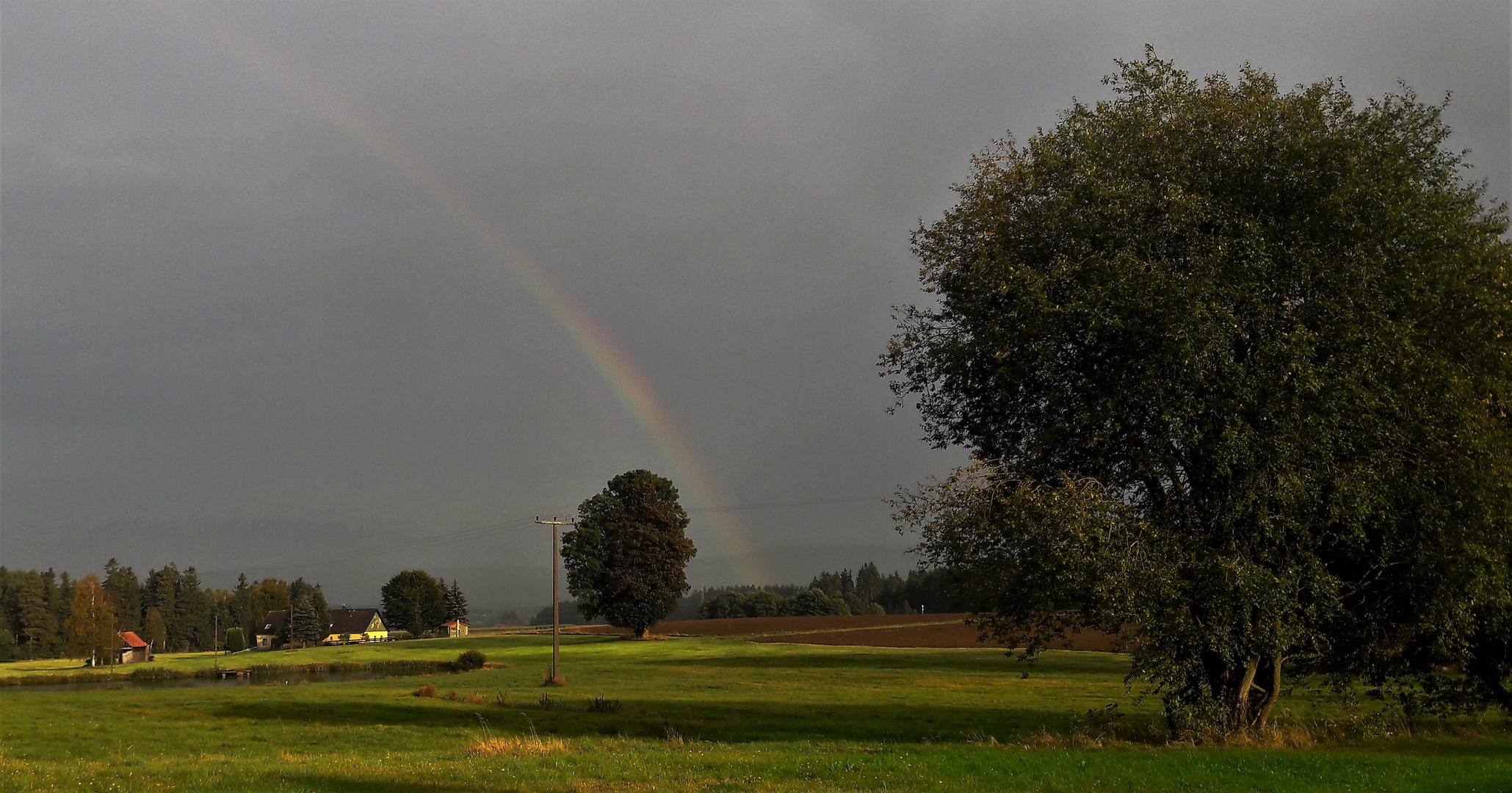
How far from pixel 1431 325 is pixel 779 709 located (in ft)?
82.6

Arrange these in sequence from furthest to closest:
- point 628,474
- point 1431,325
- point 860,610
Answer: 1. point 860,610
2. point 628,474
3. point 1431,325

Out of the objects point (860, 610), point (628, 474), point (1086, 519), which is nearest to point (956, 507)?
point (1086, 519)

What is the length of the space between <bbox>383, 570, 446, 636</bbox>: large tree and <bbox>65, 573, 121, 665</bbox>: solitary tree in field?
46.2m

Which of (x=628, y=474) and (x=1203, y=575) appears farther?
(x=628, y=474)

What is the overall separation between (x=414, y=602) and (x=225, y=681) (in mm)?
86382

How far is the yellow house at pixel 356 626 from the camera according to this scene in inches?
6063

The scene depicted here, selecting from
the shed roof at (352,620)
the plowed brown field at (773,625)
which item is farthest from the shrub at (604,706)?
the shed roof at (352,620)

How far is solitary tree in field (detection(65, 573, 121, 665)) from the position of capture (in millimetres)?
109125

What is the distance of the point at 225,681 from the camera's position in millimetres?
75938

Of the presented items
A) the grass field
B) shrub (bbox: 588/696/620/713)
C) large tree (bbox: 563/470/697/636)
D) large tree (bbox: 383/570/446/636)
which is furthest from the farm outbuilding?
shrub (bbox: 588/696/620/713)

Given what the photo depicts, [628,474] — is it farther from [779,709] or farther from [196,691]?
[779,709]

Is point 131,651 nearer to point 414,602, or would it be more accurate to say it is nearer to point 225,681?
point 414,602

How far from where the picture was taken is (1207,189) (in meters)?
21.8

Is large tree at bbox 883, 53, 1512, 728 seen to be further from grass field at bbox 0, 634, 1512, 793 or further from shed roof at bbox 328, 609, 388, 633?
shed roof at bbox 328, 609, 388, 633
